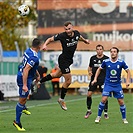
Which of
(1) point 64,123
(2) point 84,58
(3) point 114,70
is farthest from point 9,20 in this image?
(3) point 114,70

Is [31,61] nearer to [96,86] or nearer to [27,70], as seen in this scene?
[27,70]

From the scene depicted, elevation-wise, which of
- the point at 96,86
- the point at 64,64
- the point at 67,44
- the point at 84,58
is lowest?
the point at 84,58

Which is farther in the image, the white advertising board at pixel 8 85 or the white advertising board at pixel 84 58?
the white advertising board at pixel 84 58

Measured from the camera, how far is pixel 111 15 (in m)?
43.2

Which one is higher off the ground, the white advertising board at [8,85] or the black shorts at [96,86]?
the black shorts at [96,86]

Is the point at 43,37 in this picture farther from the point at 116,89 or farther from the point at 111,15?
the point at 116,89

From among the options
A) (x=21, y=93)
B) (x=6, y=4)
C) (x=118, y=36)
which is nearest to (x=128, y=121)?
(x=21, y=93)

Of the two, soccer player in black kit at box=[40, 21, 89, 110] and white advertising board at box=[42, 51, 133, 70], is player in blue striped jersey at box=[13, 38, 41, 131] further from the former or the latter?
white advertising board at box=[42, 51, 133, 70]

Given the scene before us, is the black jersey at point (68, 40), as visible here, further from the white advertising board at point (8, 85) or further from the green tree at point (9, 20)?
the green tree at point (9, 20)

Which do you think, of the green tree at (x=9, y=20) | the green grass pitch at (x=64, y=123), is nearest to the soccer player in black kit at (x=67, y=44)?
the green grass pitch at (x=64, y=123)

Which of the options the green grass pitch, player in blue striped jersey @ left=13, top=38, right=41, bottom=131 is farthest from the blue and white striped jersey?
player in blue striped jersey @ left=13, top=38, right=41, bottom=131

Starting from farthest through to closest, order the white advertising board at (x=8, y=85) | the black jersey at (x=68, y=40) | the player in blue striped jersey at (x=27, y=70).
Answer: the white advertising board at (x=8, y=85) < the black jersey at (x=68, y=40) < the player in blue striped jersey at (x=27, y=70)

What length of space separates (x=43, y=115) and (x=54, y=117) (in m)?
Result: 0.97

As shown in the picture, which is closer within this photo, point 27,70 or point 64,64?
point 27,70
